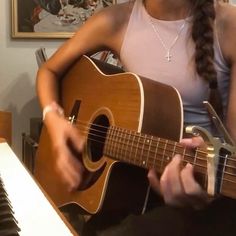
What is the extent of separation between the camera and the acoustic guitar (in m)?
0.66

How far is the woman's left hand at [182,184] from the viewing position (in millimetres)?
709

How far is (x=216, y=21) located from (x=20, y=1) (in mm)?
1069

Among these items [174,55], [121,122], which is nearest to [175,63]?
[174,55]

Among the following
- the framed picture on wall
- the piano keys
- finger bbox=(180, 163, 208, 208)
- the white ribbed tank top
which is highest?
the framed picture on wall

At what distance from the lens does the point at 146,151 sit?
0.80 meters

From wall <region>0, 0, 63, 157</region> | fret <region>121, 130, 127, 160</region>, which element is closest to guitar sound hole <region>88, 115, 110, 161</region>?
fret <region>121, 130, 127, 160</region>

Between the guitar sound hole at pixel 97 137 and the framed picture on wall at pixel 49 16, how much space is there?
90 centimetres

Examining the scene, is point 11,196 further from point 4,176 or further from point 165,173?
point 165,173

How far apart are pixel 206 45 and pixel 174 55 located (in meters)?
0.08

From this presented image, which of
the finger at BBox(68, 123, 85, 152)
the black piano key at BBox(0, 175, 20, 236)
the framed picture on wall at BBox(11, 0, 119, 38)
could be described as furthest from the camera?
the framed picture on wall at BBox(11, 0, 119, 38)

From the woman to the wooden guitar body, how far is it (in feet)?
0.16

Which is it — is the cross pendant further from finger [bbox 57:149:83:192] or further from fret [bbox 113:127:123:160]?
finger [bbox 57:149:83:192]

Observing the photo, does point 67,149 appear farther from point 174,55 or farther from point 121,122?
point 174,55

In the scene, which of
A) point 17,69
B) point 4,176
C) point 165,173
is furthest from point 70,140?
point 17,69
